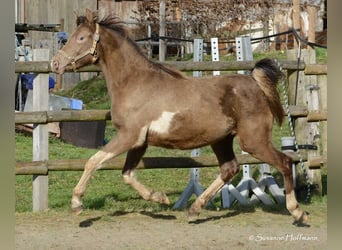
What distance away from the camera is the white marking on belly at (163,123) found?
5586 mm

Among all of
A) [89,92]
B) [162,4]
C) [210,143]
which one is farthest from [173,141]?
[89,92]

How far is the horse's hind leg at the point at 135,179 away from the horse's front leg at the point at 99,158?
1.26 feet

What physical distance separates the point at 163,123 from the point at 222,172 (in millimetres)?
892

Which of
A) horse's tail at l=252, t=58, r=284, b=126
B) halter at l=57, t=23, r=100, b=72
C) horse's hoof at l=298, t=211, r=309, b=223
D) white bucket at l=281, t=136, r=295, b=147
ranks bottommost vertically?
horse's hoof at l=298, t=211, r=309, b=223

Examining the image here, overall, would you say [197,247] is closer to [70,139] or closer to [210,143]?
[210,143]

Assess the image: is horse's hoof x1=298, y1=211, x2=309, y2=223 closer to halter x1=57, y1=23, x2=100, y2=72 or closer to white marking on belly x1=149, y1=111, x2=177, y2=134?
white marking on belly x1=149, y1=111, x2=177, y2=134

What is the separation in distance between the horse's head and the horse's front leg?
2.71ft

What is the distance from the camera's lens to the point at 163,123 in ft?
18.4

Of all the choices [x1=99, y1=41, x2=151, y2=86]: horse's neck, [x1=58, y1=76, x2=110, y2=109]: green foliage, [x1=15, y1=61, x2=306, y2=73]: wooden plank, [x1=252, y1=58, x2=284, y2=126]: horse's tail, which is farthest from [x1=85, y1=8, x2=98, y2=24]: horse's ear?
[x1=58, y1=76, x2=110, y2=109]: green foliage

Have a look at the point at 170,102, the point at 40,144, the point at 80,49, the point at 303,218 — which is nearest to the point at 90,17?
the point at 80,49

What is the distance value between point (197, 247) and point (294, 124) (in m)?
2.80

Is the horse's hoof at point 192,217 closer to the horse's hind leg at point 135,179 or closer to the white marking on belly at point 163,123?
the horse's hind leg at point 135,179

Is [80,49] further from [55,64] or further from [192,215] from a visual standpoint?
[192,215]

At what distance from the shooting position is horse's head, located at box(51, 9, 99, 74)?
18.8 feet
